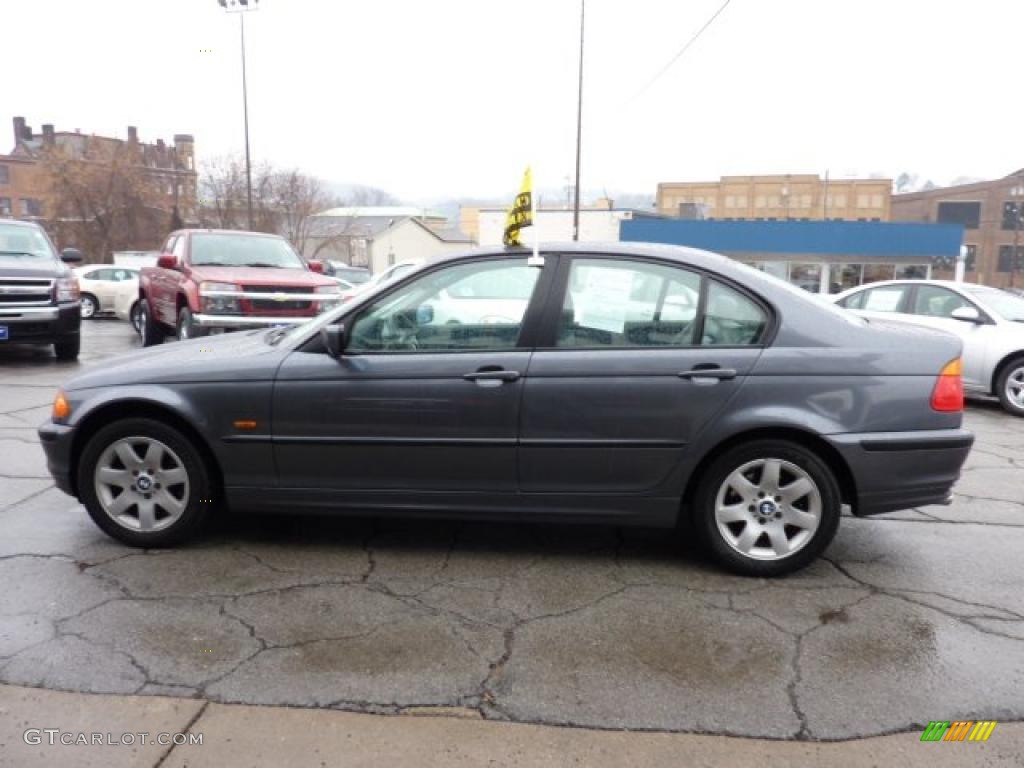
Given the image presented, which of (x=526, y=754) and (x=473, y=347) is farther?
(x=473, y=347)

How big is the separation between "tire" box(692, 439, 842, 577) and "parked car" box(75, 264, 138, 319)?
18.0 metres

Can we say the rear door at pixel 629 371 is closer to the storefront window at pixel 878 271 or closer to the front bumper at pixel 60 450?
the front bumper at pixel 60 450

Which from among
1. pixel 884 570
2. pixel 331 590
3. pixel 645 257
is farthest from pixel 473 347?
pixel 884 570

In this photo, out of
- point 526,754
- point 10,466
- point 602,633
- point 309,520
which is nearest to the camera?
point 526,754

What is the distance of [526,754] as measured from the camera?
2.47 m

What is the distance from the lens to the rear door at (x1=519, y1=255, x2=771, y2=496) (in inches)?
144

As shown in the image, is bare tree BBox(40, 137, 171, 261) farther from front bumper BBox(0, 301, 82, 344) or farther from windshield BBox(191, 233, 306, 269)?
windshield BBox(191, 233, 306, 269)

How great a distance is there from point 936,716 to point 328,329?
2933 mm

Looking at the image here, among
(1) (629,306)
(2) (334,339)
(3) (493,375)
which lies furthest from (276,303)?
(1) (629,306)

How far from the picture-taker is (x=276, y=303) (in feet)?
30.8

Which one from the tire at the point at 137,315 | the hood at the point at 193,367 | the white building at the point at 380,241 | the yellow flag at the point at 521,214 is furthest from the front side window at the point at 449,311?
the white building at the point at 380,241

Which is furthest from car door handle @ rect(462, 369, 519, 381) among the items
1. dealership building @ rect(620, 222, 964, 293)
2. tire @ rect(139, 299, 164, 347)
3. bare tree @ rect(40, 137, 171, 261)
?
bare tree @ rect(40, 137, 171, 261)

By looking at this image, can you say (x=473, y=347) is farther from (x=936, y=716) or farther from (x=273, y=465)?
(x=936, y=716)

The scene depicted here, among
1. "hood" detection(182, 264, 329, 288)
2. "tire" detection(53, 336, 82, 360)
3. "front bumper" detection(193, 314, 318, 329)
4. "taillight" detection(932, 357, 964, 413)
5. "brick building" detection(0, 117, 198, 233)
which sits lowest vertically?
"tire" detection(53, 336, 82, 360)
